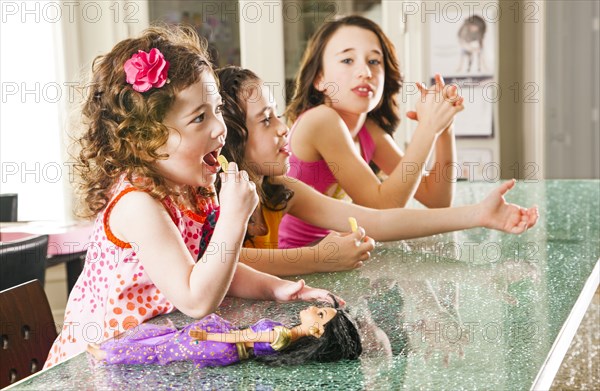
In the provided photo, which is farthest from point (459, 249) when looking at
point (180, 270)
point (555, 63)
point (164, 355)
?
point (555, 63)

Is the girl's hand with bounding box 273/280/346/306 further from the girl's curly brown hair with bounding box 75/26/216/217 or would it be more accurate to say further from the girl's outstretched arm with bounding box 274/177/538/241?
the girl's outstretched arm with bounding box 274/177/538/241

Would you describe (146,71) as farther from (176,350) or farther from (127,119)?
(176,350)

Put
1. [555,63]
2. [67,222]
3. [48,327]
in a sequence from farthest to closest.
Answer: [555,63]
[67,222]
[48,327]

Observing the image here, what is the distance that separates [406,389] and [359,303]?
309 millimetres

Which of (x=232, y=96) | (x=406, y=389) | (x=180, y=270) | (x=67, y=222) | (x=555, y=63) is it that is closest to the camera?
(x=406, y=389)

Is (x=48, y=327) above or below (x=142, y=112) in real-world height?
below

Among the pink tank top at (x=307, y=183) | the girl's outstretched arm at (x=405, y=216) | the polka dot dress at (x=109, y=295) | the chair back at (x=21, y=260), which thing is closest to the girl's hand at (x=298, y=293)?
the polka dot dress at (x=109, y=295)

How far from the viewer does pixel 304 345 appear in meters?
0.75

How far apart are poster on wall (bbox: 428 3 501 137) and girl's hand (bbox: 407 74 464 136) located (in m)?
2.33

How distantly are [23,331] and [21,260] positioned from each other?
2.34 feet

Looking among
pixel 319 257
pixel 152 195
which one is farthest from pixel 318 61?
pixel 152 195

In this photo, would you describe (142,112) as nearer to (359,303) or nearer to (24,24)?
(359,303)

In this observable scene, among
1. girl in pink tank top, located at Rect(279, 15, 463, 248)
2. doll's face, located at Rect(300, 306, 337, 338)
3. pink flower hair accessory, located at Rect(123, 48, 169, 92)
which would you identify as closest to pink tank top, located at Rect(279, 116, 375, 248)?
girl in pink tank top, located at Rect(279, 15, 463, 248)

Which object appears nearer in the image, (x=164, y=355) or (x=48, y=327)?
(x=164, y=355)
